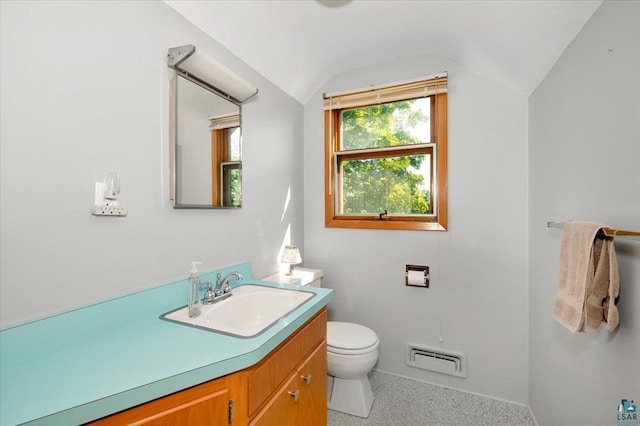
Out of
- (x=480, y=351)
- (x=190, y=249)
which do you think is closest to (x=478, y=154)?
(x=480, y=351)

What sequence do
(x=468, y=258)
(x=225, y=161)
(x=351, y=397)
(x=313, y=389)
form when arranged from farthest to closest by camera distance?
(x=468, y=258) < (x=351, y=397) < (x=225, y=161) < (x=313, y=389)

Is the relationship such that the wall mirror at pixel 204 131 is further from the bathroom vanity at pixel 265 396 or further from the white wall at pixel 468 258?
the white wall at pixel 468 258

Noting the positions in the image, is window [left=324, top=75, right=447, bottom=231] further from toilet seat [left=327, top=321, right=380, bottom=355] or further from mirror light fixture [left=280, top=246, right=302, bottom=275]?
toilet seat [left=327, top=321, right=380, bottom=355]

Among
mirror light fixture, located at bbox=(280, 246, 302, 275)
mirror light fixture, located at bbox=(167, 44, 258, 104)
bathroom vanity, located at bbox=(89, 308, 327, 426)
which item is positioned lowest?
bathroom vanity, located at bbox=(89, 308, 327, 426)

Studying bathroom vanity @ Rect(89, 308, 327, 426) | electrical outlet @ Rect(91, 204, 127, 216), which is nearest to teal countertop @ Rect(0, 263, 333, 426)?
bathroom vanity @ Rect(89, 308, 327, 426)

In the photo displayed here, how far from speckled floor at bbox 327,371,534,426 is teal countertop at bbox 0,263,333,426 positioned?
1151 mm

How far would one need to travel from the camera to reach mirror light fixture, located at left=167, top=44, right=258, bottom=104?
1.26 meters

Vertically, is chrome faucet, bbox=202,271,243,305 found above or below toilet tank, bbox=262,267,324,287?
above

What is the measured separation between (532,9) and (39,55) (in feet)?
6.21

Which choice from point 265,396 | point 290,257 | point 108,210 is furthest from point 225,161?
point 265,396

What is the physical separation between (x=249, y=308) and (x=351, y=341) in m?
0.73

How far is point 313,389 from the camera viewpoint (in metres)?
1.29

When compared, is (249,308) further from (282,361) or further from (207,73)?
(207,73)

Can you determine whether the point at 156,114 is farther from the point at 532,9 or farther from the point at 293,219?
the point at 532,9
